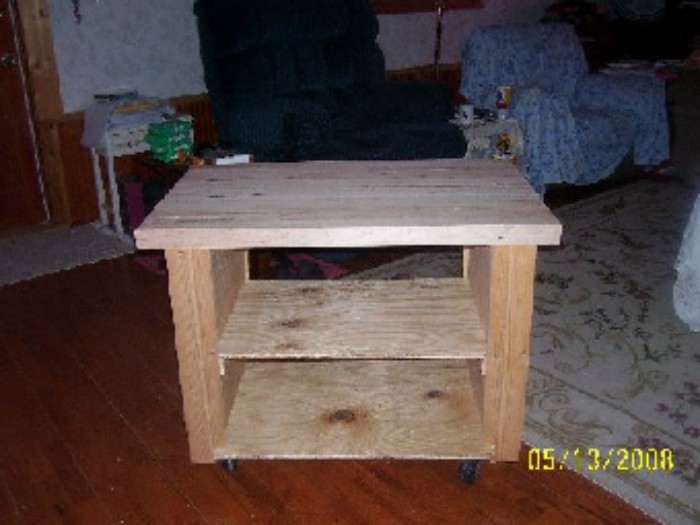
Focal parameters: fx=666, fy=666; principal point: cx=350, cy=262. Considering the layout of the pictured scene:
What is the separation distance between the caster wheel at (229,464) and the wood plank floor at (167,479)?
0.01m

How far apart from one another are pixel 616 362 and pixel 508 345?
98 centimetres

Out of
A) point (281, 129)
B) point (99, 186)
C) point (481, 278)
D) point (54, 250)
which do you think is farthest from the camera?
point (99, 186)

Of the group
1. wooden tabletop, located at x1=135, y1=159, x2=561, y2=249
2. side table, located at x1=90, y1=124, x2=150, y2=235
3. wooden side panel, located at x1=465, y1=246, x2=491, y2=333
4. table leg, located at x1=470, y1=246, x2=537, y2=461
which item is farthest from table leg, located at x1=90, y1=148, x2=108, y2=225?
table leg, located at x1=470, y1=246, x2=537, y2=461

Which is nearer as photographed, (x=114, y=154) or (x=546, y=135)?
(x=114, y=154)

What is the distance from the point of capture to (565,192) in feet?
14.4

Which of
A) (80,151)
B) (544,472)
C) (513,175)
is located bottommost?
(544,472)

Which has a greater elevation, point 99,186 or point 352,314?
point 352,314

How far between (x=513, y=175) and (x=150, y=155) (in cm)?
237

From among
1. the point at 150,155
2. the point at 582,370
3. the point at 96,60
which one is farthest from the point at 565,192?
the point at 96,60

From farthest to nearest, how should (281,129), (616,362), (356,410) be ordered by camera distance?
1. (281,129)
2. (616,362)
3. (356,410)

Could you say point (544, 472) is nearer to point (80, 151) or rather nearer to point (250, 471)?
point (250, 471)

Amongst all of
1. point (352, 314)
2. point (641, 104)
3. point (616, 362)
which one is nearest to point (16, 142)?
point (352, 314)

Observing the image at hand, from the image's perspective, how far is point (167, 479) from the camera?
1899 millimetres

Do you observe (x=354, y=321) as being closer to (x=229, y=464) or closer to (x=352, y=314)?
(x=352, y=314)
